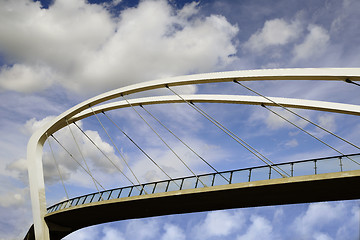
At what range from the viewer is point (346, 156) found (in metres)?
12.5

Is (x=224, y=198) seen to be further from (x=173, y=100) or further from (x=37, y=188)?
(x=37, y=188)

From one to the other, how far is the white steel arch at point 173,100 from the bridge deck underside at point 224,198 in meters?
2.16

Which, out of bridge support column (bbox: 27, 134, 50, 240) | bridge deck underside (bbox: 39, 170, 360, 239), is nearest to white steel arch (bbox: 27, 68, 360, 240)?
bridge support column (bbox: 27, 134, 50, 240)

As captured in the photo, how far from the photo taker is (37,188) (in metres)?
22.9

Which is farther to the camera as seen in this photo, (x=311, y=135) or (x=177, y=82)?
(x=177, y=82)

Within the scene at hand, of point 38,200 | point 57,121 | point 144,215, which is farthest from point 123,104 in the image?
point 38,200

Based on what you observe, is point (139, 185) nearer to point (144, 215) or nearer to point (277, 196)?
point (144, 215)

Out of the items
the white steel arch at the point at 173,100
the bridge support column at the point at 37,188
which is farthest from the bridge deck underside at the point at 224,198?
the white steel arch at the point at 173,100

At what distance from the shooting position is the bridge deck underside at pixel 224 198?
12.6 meters

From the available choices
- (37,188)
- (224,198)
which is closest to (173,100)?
(224,198)

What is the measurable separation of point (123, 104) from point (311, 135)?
42.7 ft

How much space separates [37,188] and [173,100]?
1172 cm

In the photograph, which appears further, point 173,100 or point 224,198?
point 173,100

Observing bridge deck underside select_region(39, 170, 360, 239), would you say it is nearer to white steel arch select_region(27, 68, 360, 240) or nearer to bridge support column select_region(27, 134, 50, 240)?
bridge support column select_region(27, 134, 50, 240)
